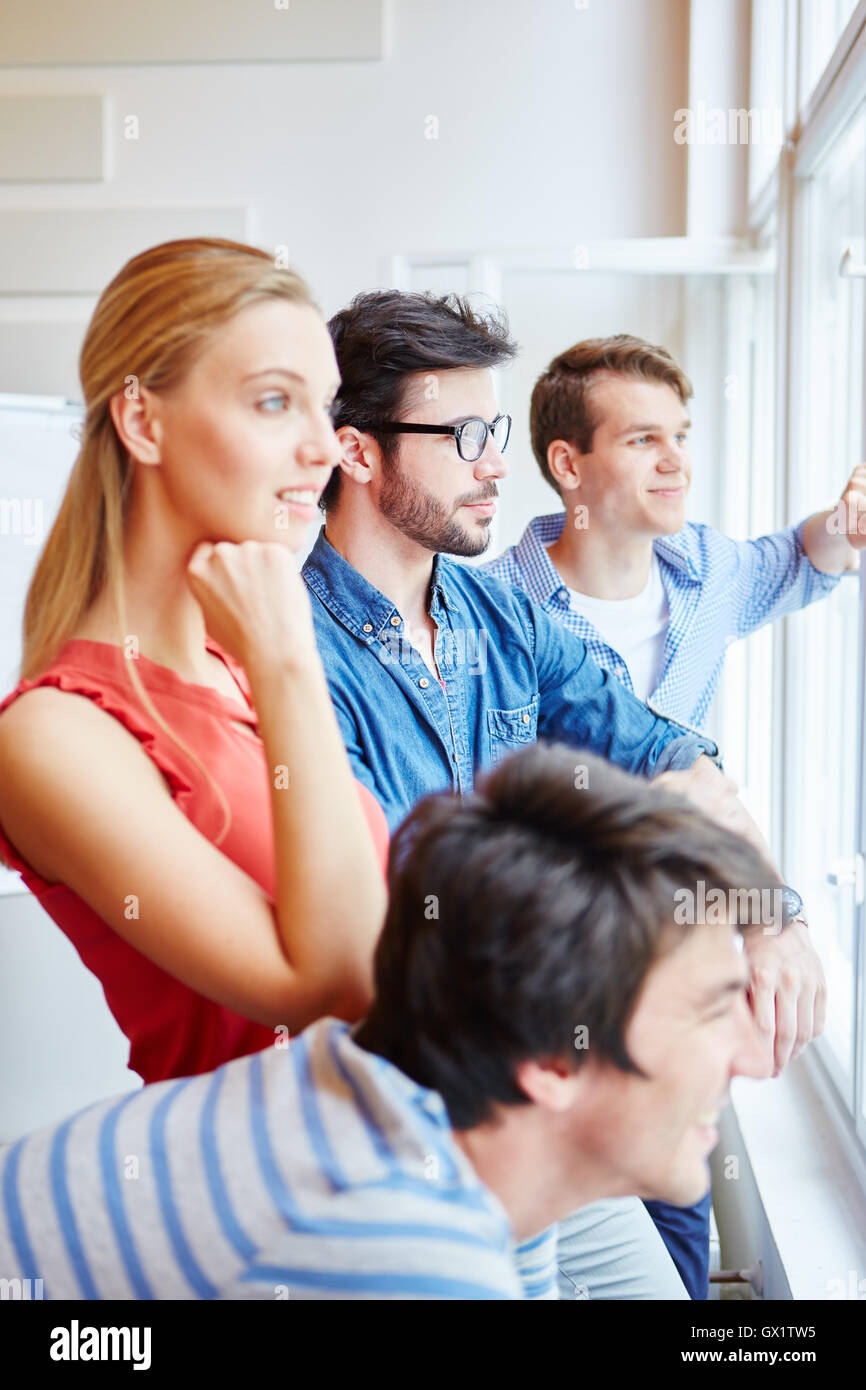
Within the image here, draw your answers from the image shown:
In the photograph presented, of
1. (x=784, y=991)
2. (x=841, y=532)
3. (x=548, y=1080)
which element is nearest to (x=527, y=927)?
(x=548, y=1080)

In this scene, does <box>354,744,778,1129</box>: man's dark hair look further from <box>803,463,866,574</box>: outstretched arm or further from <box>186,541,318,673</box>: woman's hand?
<box>803,463,866,574</box>: outstretched arm

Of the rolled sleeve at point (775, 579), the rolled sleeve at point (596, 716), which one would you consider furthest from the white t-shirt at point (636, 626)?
the rolled sleeve at point (596, 716)

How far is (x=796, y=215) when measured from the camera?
7.44 ft

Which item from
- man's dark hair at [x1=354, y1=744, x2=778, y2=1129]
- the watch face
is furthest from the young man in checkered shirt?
man's dark hair at [x1=354, y1=744, x2=778, y2=1129]

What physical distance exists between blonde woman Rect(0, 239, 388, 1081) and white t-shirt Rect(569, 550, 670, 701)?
115cm

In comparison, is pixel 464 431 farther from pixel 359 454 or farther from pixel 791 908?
pixel 791 908

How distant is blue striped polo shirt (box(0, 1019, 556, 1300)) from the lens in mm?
598

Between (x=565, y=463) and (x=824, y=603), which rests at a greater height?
(x=565, y=463)

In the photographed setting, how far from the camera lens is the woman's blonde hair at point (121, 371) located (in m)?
0.81

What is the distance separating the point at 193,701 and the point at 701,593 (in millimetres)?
1289

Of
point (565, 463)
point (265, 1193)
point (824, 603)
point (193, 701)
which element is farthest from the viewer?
point (824, 603)

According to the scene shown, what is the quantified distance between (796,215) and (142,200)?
1607mm

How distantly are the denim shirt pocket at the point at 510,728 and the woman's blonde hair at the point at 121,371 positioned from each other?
21.4 inches

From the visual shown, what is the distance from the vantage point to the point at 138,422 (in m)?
0.83
